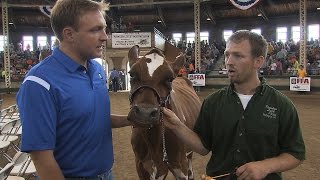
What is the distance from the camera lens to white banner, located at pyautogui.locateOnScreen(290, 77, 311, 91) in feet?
67.2

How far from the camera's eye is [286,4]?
2945cm

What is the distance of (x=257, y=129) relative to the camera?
230 cm

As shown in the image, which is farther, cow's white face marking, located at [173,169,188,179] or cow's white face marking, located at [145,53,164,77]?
cow's white face marking, located at [173,169,188,179]

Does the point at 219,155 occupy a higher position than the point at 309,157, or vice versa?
the point at 219,155

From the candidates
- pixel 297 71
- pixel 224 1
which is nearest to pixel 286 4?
pixel 224 1

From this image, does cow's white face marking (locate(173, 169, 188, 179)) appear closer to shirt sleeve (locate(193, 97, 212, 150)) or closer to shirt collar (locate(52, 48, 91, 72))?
shirt sleeve (locate(193, 97, 212, 150))

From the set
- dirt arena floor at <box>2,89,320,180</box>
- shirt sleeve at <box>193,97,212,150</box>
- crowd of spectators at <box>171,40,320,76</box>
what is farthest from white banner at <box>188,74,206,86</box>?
shirt sleeve at <box>193,97,212,150</box>

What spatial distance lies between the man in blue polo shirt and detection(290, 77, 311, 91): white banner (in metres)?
20.2

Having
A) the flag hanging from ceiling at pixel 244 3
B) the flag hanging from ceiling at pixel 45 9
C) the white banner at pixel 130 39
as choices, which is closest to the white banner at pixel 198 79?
the white banner at pixel 130 39

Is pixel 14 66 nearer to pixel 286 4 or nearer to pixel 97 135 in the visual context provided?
pixel 286 4

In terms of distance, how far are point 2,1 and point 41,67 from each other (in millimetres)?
27731

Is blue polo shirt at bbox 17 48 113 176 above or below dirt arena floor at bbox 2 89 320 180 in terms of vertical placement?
above

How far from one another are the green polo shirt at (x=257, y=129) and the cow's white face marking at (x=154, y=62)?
99 centimetres

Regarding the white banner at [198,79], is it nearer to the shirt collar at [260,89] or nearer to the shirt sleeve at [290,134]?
the shirt collar at [260,89]
